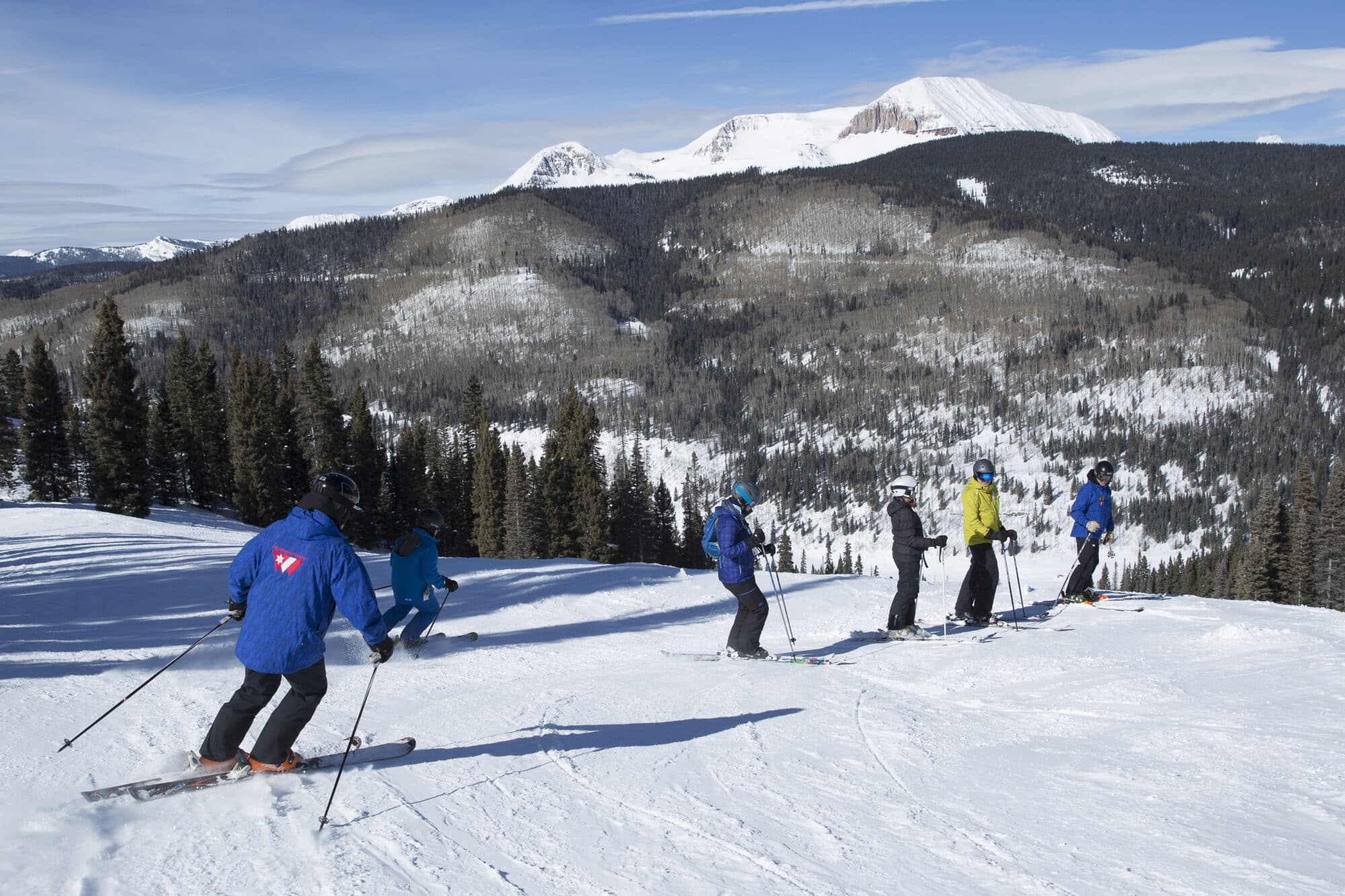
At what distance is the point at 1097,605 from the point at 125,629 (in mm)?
13305

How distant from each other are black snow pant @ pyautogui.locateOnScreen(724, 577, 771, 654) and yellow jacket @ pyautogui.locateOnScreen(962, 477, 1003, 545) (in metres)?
3.19

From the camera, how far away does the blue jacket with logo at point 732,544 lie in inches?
356

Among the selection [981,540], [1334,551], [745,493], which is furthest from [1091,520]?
[1334,551]

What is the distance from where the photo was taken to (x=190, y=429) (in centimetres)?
4566

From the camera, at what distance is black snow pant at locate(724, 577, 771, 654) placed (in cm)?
932

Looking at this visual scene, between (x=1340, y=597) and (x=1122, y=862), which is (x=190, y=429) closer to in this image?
(x=1122, y=862)

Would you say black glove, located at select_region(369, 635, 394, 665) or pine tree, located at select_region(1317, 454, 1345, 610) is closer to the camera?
black glove, located at select_region(369, 635, 394, 665)

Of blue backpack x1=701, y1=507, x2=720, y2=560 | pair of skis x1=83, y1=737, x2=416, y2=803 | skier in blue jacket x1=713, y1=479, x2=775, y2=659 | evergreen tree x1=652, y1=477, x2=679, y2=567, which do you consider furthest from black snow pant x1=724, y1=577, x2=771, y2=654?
evergreen tree x1=652, y1=477, x2=679, y2=567

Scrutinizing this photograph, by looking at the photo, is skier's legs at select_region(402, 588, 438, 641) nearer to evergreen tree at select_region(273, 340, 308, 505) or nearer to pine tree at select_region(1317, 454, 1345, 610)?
evergreen tree at select_region(273, 340, 308, 505)

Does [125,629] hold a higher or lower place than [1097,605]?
higher

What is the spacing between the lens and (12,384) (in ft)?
148

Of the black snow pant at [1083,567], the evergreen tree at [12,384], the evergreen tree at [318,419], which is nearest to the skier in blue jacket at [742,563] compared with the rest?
the black snow pant at [1083,567]

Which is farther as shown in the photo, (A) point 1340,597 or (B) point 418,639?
(A) point 1340,597

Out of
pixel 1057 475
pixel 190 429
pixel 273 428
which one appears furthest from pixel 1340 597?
pixel 1057 475
